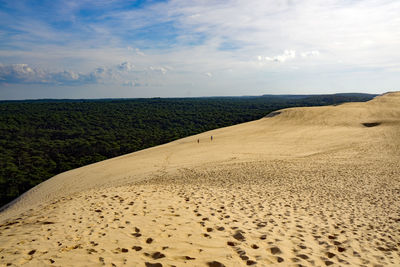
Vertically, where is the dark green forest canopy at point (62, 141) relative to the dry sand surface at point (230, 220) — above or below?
below

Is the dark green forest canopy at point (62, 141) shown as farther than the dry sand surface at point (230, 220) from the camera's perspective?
Yes

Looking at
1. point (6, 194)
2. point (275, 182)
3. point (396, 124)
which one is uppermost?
point (396, 124)

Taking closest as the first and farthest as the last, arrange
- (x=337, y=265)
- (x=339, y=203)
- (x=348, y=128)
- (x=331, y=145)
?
(x=337, y=265) < (x=339, y=203) < (x=331, y=145) < (x=348, y=128)

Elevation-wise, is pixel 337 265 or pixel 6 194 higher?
pixel 337 265

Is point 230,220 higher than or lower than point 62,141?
higher

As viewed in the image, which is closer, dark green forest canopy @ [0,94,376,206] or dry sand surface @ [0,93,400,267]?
dry sand surface @ [0,93,400,267]

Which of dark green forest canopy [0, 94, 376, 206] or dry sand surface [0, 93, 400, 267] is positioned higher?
dry sand surface [0, 93, 400, 267]

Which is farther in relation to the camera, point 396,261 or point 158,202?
point 158,202

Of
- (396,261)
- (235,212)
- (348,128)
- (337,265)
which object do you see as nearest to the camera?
(337,265)

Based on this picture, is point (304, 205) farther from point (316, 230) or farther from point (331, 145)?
point (331, 145)

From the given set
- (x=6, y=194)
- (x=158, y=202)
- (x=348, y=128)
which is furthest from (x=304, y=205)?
(x=6, y=194)

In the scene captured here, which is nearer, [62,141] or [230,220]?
[230,220]
